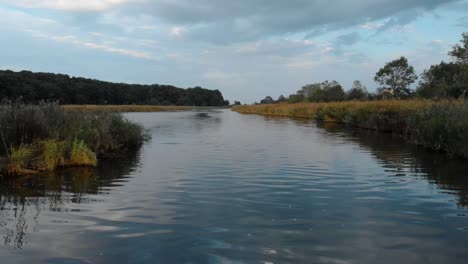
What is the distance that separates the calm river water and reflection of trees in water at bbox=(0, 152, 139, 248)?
3 cm

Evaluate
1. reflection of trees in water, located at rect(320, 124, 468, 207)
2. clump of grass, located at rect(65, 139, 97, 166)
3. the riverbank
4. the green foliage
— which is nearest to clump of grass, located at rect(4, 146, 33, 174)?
clump of grass, located at rect(65, 139, 97, 166)

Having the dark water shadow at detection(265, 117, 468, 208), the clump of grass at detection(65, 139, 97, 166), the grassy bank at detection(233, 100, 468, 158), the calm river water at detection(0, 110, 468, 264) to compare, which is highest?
the grassy bank at detection(233, 100, 468, 158)

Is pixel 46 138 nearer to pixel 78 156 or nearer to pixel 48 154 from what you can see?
pixel 48 154

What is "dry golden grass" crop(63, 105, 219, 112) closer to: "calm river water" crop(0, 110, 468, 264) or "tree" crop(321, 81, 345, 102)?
"calm river water" crop(0, 110, 468, 264)

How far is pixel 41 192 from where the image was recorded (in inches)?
427

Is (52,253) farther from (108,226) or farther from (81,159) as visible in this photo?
(81,159)

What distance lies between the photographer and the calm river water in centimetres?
656

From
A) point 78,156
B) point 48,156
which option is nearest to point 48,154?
point 48,156

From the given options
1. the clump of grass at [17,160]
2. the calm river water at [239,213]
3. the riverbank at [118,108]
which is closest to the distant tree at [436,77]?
the riverbank at [118,108]

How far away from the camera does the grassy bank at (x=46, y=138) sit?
13.5 m

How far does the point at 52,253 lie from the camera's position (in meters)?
6.50

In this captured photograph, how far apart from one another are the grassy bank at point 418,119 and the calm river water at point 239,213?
2.85m

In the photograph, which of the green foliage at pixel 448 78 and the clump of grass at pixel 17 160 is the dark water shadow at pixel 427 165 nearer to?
the clump of grass at pixel 17 160

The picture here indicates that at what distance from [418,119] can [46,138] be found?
1934cm
